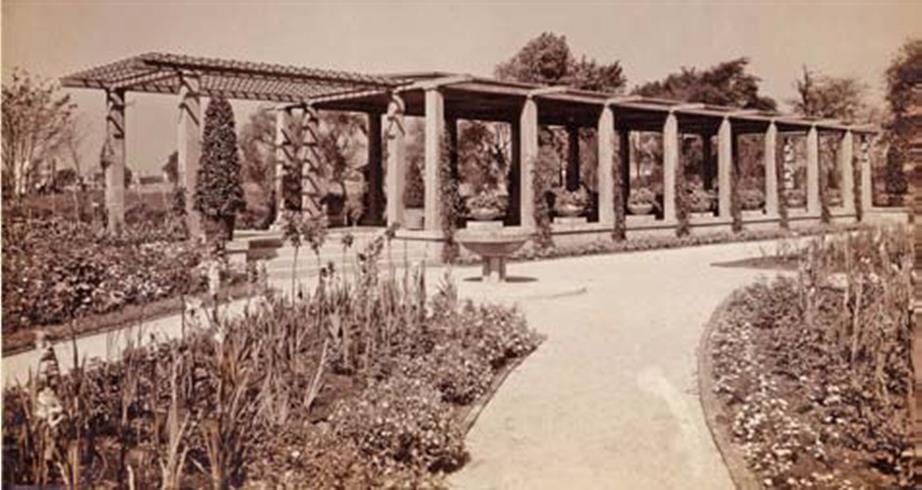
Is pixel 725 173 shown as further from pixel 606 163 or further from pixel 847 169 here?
pixel 847 169

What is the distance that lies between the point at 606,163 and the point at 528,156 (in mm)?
1820

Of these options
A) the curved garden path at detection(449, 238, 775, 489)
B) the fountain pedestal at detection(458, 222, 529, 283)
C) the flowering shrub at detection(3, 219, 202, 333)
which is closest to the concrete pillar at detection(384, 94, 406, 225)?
the fountain pedestal at detection(458, 222, 529, 283)

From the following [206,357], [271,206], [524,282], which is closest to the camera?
[206,357]

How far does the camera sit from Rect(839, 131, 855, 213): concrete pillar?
15.6 feet

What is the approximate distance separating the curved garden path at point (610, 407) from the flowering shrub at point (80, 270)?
94.4 inches

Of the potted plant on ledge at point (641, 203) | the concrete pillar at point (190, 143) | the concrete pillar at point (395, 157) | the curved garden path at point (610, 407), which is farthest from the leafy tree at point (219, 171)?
the potted plant on ledge at point (641, 203)

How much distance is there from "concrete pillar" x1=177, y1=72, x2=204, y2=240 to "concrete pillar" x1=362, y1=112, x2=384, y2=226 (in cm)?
549

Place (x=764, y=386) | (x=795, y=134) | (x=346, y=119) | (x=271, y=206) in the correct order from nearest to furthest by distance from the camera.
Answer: (x=764, y=386) < (x=795, y=134) < (x=271, y=206) < (x=346, y=119)

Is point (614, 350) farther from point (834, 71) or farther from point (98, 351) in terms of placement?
point (98, 351)

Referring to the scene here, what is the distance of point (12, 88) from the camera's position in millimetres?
4070

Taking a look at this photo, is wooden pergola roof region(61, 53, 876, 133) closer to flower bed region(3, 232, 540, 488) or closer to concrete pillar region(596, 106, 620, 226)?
concrete pillar region(596, 106, 620, 226)

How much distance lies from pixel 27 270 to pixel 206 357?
3.96 feet

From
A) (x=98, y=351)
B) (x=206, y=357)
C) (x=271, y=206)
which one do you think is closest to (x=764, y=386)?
(x=206, y=357)

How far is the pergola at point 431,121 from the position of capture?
629cm
